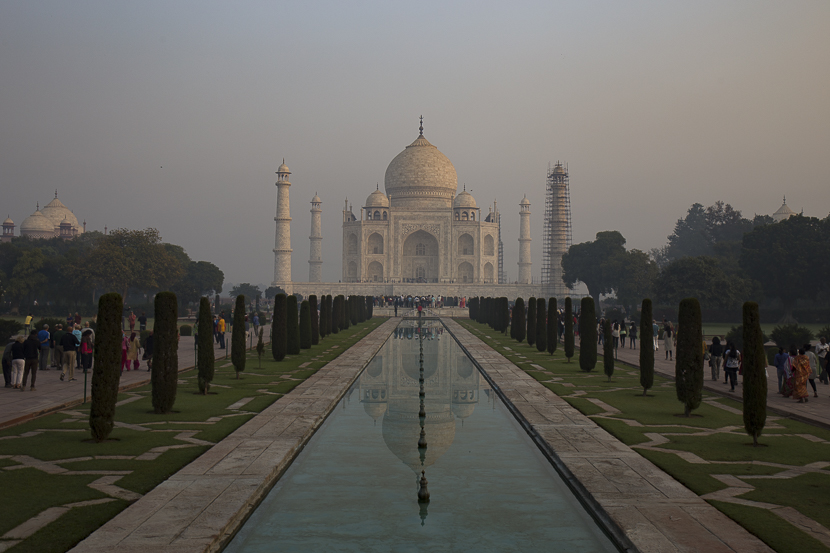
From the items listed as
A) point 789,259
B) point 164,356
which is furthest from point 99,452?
point 789,259

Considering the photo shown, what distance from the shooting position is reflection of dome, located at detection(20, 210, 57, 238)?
76500mm

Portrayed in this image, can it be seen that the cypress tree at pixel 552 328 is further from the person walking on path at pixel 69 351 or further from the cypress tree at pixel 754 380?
the person walking on path at pixel 69 351

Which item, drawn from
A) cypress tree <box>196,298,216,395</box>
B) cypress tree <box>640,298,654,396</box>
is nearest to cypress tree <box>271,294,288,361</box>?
cypress tree <box>196,298,216,395</box>

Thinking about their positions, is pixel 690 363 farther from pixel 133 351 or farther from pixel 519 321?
pixel 519 321

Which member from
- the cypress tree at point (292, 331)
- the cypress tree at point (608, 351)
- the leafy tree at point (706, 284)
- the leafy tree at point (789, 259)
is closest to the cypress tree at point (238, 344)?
the cypress tree at point (292, 331)

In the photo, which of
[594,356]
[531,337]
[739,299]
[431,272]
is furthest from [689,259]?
[431,272]

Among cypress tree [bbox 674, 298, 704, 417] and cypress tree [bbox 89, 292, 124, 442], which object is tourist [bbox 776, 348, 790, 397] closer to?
cypress tree [bbox 674, 298, 704, 417]

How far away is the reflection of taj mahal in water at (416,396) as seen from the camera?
8427 mm

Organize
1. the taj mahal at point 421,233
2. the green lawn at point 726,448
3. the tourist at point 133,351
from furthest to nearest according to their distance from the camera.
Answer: the taj mahal at point 421,233 < the tourist at point 133,351 < the green lawn at point 726,448

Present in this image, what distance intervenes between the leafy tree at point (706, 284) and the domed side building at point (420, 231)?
24313 millimetres

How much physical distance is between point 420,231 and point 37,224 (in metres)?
42.2

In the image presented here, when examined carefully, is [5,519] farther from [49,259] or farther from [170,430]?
[49,259]

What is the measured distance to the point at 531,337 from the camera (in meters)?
22.8

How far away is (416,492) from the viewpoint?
6426mm
